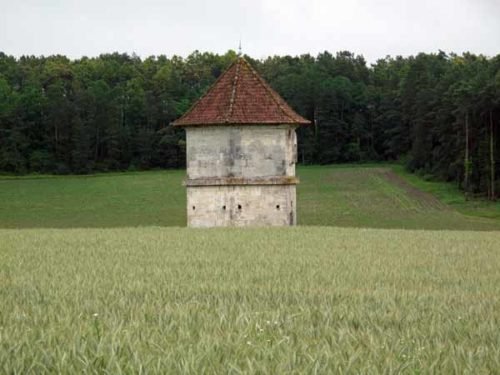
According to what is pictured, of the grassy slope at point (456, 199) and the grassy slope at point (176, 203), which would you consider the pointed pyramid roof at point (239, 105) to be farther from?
the grassy slope at point (456, 199)

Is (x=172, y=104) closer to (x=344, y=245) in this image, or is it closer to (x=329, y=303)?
(x=344, y=245)

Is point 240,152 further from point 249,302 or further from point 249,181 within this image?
point 249,302

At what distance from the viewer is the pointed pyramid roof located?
3250cm

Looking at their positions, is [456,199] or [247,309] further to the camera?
[456,199]

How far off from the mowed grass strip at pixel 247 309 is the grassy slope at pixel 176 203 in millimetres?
29488

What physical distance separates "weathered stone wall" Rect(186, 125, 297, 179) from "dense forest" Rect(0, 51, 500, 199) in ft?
141

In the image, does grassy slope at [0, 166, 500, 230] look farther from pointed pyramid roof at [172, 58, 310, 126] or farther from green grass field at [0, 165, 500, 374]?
green grass field at [0, 165, 500, 374]

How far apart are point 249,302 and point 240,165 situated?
22.4m

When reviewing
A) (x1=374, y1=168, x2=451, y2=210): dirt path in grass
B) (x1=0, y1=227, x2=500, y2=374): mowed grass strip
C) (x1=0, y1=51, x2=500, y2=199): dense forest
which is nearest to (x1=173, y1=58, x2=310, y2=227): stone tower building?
(x1=0, y1=227, x2=500, y2=374): mowed grass strip

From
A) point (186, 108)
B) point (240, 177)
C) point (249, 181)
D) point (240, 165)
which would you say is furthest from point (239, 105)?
point (186, 108)

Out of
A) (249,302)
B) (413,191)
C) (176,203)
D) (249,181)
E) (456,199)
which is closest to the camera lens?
(249,302)

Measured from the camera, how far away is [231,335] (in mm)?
7363

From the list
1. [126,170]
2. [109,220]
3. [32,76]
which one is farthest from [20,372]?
[32,76]

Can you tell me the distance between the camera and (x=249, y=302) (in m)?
10.3
